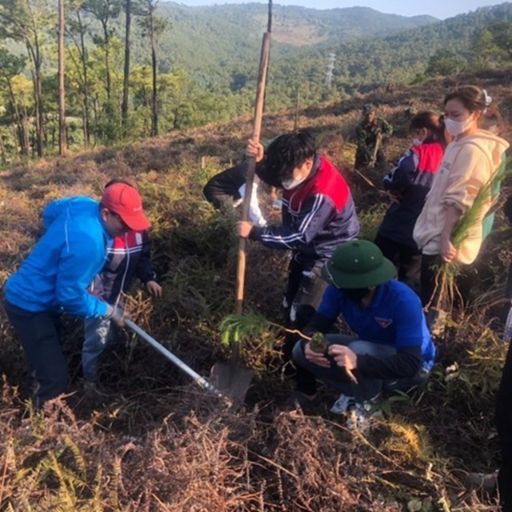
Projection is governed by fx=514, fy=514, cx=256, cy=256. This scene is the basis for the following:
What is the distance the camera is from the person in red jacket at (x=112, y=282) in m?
2.90

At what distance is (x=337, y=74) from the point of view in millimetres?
89188

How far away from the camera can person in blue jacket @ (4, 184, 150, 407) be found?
97.6 inches

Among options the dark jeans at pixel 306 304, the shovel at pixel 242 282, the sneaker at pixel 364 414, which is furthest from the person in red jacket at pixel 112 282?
the sneaker at pixel 364 414

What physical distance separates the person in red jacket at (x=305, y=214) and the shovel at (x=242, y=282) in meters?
0.09

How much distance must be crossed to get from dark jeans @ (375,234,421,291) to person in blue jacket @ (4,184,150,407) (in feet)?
5.09

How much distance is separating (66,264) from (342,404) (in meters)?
1.57

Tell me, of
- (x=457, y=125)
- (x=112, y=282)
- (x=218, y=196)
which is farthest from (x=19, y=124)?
(x=457, y=125)

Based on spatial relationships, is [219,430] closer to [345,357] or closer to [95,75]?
[345,357]

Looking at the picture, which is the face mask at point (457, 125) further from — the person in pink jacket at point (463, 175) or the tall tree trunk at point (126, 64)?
the tall tree trunk at point (126, 64)

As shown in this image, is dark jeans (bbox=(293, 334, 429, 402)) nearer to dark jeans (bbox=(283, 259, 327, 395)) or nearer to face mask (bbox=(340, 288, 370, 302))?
dark jeans (bbox=(283, 259, 327, 395))

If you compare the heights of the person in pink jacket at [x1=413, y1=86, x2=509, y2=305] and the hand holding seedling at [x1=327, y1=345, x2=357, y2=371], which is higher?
the person in pink jacket at [x1=413, y1=86, x2=509, y2=305]

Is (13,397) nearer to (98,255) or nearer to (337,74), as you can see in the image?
(98,255)

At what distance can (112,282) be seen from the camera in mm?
3027

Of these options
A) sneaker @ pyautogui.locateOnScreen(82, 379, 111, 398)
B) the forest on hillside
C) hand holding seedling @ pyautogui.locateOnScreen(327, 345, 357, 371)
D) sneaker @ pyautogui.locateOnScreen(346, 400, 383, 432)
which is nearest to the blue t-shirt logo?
hand holding seedling @ pyautogui.locateOnScreen(327, 345, 357, 371)
